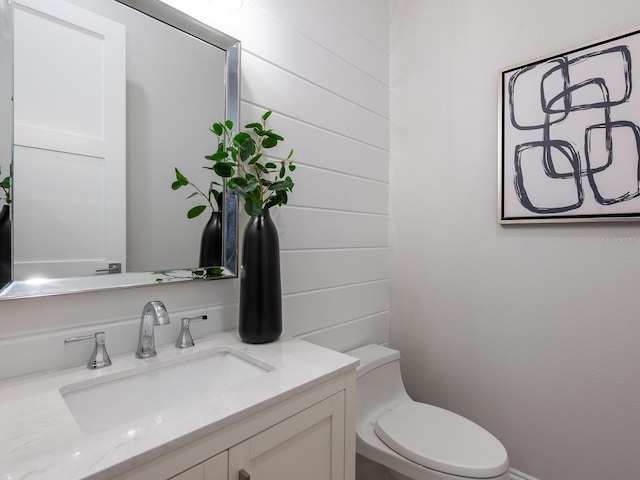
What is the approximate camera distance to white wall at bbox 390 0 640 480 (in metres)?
1.17

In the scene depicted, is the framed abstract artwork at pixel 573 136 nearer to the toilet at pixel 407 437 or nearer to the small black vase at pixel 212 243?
the toilet at pixel 407 437

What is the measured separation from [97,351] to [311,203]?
838 mm

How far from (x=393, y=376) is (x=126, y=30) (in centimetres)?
153

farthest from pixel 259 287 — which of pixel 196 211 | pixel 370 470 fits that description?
pixel 370 470

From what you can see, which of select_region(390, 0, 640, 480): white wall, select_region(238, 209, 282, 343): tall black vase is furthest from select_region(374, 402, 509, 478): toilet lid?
select_region(238, 209, 282, 343): tall black vase

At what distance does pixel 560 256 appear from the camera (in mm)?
1261

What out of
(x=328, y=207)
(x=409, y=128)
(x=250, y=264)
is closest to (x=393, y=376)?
(x=328, y=207)

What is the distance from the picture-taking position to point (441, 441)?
1124 millimetres

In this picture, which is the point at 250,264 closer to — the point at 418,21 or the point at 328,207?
the point at 328,207

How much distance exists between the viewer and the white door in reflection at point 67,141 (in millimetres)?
778

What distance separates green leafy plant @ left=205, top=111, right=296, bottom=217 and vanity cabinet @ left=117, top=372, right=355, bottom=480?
0.53m

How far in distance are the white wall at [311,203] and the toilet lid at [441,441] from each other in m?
0.38

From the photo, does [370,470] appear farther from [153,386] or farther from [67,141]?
[67,141]

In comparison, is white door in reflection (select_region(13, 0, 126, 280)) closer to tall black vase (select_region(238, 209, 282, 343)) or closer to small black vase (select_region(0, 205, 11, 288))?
small black vase (select_region(0, 205, 11, 288))
